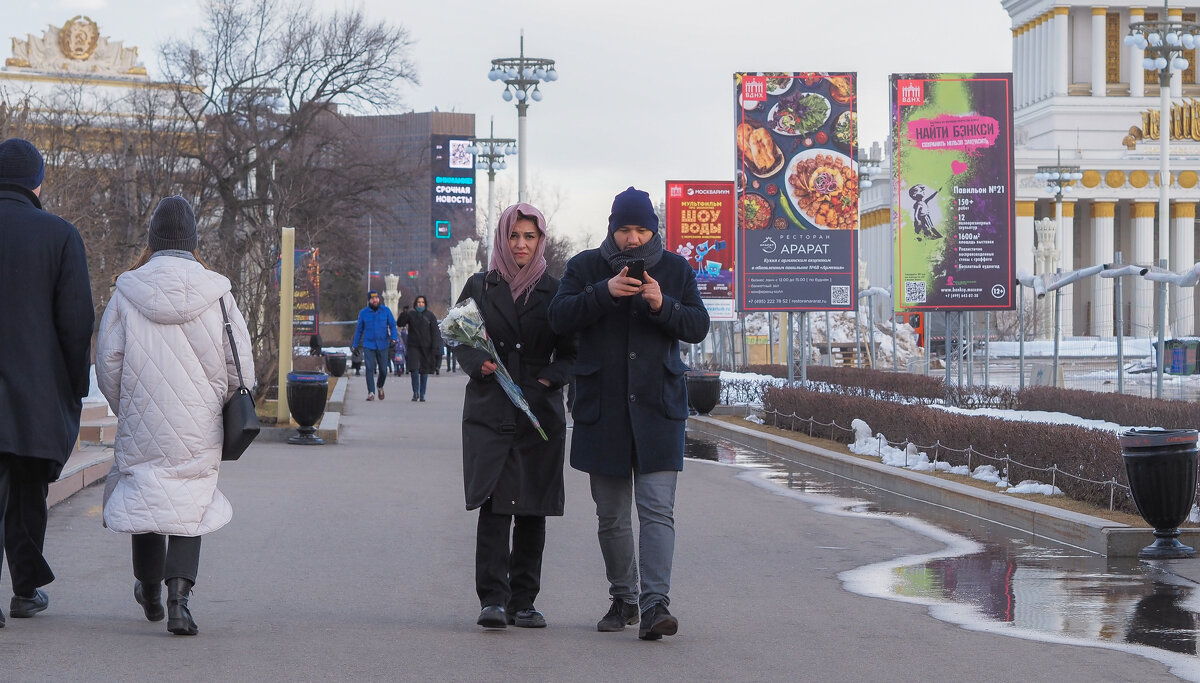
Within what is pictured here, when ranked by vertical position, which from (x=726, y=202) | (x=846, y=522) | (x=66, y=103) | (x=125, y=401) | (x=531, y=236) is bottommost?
(x=846, y=522)

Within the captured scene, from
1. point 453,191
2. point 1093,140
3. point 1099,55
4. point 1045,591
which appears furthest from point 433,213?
point 1045,591

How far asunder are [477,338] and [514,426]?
1.34ft

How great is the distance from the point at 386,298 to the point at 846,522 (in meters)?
67.5

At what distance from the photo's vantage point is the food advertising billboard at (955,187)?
2158cm

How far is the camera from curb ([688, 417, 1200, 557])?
9.81 m

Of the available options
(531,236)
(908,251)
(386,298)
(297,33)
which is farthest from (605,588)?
(386,298)

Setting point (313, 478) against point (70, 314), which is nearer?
point (70, 314)

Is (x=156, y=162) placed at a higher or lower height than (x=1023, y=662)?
higher

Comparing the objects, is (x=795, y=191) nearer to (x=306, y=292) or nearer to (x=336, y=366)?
(x=306, y=292)

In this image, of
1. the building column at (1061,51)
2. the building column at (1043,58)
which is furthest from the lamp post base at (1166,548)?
the building column at (1043,58)

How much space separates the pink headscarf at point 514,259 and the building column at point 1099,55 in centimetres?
10360

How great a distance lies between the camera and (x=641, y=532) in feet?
22.6

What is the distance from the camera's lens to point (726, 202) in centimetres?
2953

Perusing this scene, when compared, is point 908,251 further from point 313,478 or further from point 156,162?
point 156,162
